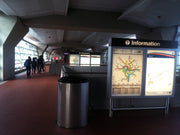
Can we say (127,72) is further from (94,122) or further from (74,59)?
(74,59)

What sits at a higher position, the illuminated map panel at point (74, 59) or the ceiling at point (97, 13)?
the ceiling at point (97, 13)

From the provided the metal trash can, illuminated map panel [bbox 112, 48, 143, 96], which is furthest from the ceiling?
the metal trash can

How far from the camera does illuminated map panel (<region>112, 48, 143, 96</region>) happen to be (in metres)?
3.87

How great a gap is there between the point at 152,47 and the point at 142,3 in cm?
484

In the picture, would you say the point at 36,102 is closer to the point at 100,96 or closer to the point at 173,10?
the point at 100,96

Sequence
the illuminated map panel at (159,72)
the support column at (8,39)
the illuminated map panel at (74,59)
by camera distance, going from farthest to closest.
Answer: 1. the illuminated map panel at (74,59)
2. the support column at (8,39)
3. the illuminated map panel at (159,72)

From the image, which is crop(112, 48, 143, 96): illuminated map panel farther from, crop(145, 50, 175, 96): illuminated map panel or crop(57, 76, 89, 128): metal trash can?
crop(57, 76, 89, 128): metal trash can

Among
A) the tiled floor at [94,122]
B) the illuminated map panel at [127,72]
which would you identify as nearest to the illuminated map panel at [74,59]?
the tiled floor at [94,122]

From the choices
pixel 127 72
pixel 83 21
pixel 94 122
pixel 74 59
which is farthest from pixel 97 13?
pixel 94 122

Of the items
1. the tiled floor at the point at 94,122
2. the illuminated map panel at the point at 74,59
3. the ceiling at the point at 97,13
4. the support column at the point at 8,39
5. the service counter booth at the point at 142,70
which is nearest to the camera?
the tiled floor at the point at 94,122

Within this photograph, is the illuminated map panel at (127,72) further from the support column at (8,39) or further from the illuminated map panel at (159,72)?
the support column at (8,39)

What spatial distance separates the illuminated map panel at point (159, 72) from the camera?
13.0 ft

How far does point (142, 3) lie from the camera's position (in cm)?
756

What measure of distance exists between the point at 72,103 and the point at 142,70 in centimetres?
217
